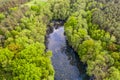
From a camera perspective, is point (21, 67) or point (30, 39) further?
point (30, 39)

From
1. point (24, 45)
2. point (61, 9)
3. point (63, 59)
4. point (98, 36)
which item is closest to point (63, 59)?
point (63, 59)

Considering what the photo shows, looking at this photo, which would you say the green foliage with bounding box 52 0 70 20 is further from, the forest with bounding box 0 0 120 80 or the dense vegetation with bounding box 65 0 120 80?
the dense vegetation with bounding box 65 0 120 80

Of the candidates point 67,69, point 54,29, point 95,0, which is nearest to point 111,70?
point 67,69

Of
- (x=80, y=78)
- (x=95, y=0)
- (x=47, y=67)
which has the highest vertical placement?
(x=95, y=0)

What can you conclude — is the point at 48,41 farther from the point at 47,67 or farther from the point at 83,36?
the point at 47,67

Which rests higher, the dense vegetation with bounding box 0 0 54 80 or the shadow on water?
the dense vegetation with bounding box 0 0 54 80

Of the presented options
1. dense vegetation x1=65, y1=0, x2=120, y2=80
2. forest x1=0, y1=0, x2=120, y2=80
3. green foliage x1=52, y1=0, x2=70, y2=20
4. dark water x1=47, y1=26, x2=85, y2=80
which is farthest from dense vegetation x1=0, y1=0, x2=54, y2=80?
dense vegetation x1=65, y1=0, x2=120, y2=80

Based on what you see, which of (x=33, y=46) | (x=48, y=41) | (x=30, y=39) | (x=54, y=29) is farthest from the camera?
(x=54, y=29)

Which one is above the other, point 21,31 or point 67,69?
point 21,31
